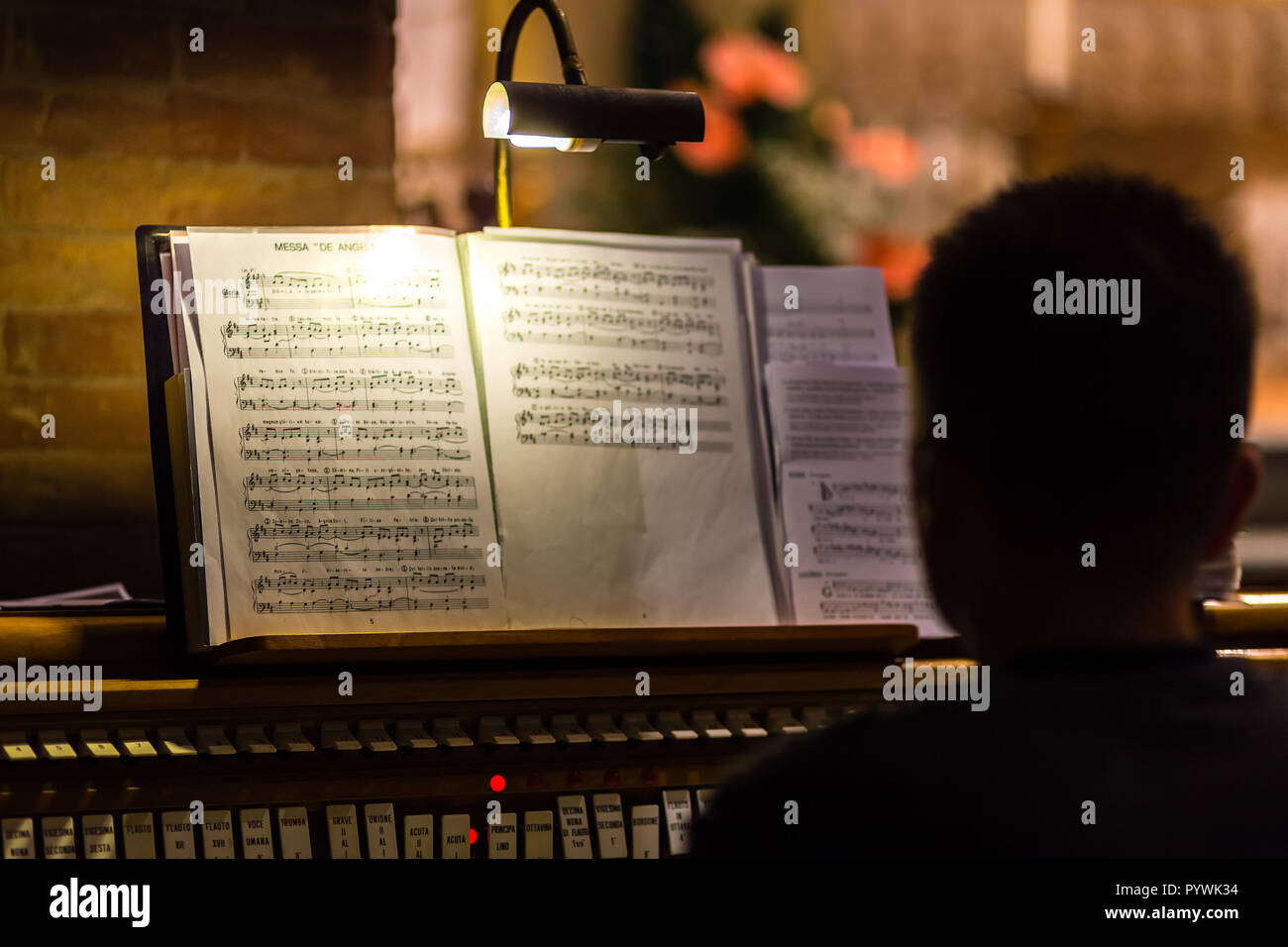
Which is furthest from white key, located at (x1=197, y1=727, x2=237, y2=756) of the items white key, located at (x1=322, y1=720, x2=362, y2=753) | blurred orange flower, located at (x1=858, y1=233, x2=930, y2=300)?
blurred orange flower, located at (x1=858, y1=233, x2=930, y2=300)

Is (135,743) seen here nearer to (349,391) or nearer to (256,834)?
(256,834)

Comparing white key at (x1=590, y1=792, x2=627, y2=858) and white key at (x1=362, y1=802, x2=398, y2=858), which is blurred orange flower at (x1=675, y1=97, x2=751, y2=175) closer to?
white key at (x1=590, y1=792, x2=627, y2=858)

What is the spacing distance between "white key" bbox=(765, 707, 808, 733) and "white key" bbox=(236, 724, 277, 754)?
65 cm

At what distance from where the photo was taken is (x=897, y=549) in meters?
1.95

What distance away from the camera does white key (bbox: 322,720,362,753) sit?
1.59 meters

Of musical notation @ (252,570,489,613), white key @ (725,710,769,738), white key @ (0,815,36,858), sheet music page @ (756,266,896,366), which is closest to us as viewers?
white key @ (0,815,36,858)

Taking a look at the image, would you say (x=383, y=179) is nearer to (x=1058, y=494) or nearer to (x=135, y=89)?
(x=135, y=89)

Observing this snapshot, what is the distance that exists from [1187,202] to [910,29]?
440 centimetres

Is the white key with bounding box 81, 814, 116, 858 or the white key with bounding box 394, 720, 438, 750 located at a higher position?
the white key with bounding box 394, 720, 438, 750

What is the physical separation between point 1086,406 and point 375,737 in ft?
3.36

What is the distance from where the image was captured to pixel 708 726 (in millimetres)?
1757

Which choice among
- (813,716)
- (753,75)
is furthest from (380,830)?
(753,75)

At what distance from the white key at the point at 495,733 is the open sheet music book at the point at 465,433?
13cm

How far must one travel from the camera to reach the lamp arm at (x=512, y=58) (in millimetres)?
1963
